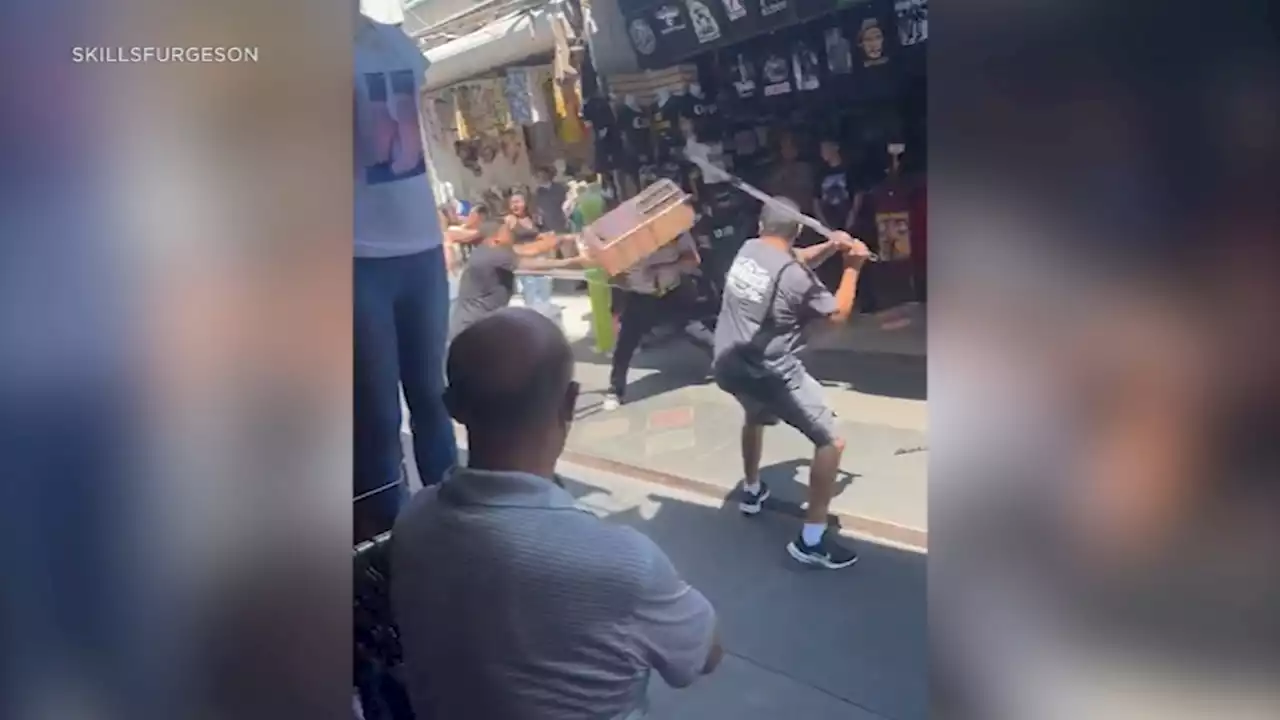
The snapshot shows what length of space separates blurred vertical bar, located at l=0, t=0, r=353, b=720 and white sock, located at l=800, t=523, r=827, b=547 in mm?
349

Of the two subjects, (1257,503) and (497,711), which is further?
(497,711)

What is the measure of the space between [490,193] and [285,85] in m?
0.17

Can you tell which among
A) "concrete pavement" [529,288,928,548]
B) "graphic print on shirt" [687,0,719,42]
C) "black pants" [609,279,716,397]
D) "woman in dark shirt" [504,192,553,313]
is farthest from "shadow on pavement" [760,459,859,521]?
"graphic print on shirt" [687,0,719,42]

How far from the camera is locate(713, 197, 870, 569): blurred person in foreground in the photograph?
68cm

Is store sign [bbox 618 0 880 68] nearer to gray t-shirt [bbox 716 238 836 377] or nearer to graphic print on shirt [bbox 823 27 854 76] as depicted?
graphic print on shirt [bbox 823 27 854 76]

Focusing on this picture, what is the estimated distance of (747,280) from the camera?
69 cm

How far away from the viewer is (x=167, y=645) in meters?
0.75

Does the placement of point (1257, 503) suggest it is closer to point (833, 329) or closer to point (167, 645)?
point (833, 329)

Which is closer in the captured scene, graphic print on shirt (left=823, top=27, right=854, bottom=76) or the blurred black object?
graphic print on shirt (left=823, top=27, right=854, bottom=76)

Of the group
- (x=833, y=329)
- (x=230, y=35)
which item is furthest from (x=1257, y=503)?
(x=230, y=35)

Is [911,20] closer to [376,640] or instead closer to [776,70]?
[776,70]

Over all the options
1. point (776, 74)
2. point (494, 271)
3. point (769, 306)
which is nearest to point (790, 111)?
point (776, 74)

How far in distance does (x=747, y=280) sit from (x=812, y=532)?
19cm

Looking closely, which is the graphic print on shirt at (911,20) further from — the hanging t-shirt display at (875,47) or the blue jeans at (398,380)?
the blue jeans at (398,380)
